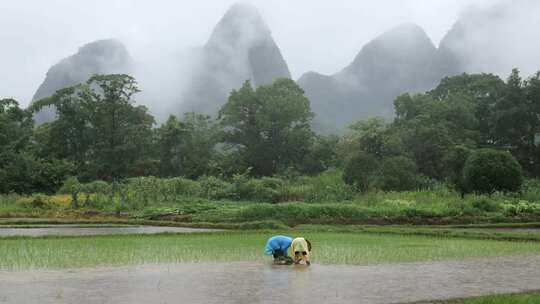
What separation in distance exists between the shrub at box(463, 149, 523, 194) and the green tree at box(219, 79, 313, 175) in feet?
83.5

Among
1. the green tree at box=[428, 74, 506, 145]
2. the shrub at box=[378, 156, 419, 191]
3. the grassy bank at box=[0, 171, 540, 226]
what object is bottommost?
the grassy bank at box=[0, 171, 540, 226]

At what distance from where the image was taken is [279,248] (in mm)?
11531

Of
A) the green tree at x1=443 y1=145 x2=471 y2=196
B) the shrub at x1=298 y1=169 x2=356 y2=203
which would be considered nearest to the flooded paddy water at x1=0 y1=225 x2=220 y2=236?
the shrub at x1=298 y1=169 x2=356 y2=203

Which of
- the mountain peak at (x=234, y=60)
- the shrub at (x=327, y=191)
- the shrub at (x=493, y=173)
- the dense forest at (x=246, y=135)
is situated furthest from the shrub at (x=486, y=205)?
the mountain peak at (x=234, y=60)

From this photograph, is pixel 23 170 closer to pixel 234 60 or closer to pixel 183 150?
pixel 183 150

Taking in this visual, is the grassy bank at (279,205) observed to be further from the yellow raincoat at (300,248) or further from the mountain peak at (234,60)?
the mountain peak at (234,60)

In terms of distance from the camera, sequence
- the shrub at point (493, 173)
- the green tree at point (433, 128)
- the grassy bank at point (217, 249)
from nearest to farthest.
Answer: the grassy bank at point (217, 249), the shrub at point (493, 173), the green tree at point (433, 128)

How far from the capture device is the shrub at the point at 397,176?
1238 inches

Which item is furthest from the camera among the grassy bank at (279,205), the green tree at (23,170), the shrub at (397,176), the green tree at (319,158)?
the green tree at (319,158)

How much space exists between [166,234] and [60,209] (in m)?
11.1

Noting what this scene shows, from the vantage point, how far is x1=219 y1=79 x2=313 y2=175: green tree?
51.9 metres

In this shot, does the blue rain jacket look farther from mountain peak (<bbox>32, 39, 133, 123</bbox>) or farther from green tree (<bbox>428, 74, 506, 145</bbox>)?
mountain peak (<bbox>32, 39, 133, 123</bbox>)

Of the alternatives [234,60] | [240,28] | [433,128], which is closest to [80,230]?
[433,128]

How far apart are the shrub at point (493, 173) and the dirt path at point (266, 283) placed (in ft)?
55.1
